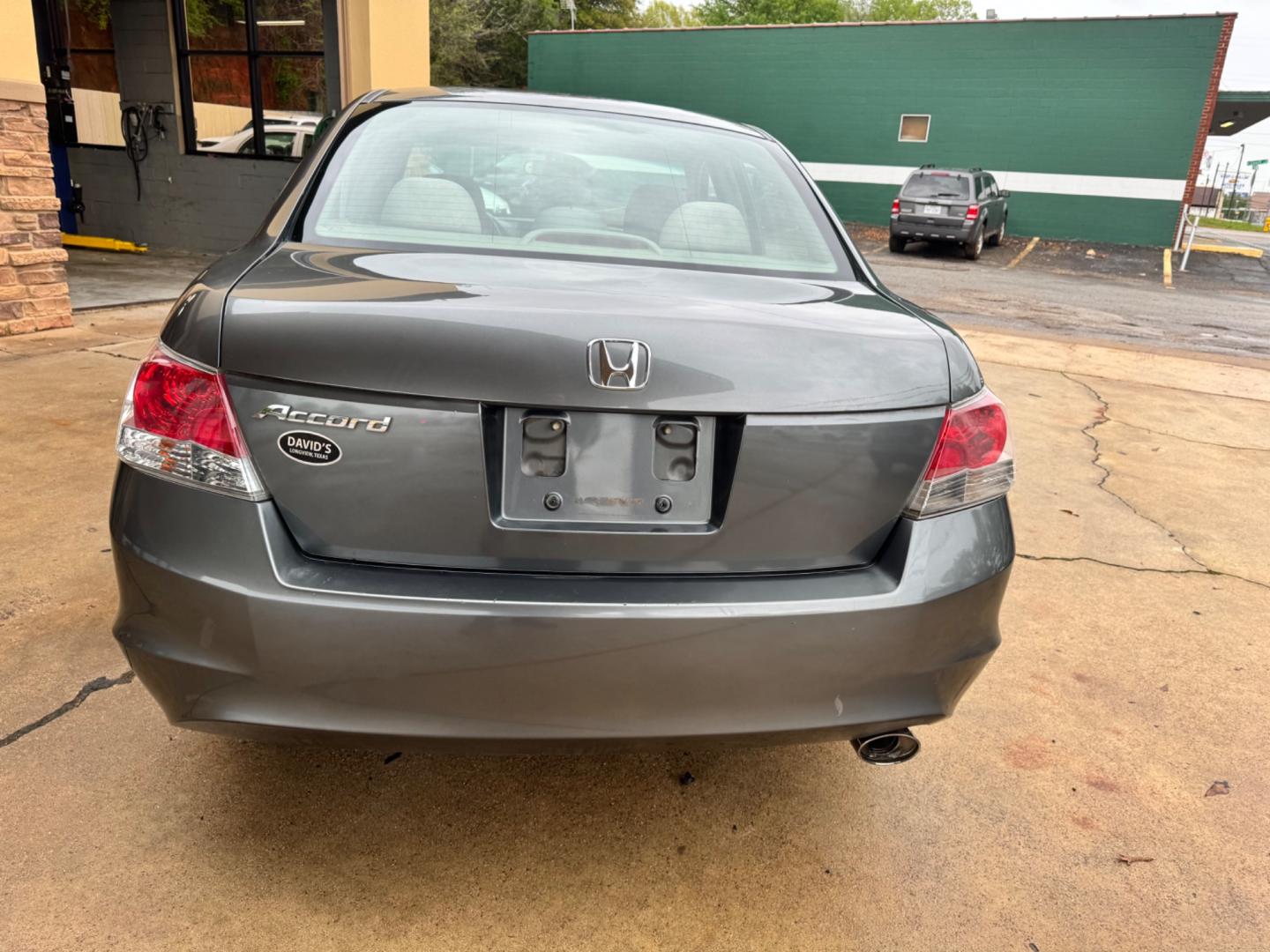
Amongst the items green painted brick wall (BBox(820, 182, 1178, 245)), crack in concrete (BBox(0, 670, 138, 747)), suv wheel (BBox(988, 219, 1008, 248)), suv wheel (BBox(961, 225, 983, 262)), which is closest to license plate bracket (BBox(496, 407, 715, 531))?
crack in concrete (BBox(0, 670, 138, 747))

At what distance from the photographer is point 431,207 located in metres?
2.23

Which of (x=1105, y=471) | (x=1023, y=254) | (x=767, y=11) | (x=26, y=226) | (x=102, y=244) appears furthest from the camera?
(x=767, y=11)

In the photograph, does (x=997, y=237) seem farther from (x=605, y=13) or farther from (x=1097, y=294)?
(x=605, y=13)

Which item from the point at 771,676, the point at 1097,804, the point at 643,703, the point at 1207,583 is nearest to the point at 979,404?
the point at 771,676

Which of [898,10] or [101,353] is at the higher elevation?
[898,10]

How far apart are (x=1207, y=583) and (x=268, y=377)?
143 inches

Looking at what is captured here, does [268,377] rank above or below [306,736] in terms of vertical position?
above

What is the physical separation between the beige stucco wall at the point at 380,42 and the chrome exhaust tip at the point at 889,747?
939cm

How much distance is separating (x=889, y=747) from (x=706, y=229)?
131 cm

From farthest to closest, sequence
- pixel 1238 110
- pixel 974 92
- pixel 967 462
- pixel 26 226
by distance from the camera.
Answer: pixel 1238 110
pixel 974 92
pixel 26 226
pixel 967 462

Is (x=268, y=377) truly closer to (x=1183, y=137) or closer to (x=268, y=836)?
(x=268, y=836)

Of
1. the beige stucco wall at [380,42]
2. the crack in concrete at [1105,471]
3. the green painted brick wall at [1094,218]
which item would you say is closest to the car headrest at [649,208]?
the crack in concrete at [1105,471]

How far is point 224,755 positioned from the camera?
2289mm

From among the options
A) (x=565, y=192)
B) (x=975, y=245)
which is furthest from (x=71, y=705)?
(x=975, y=245)
